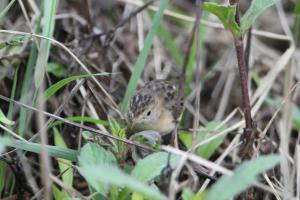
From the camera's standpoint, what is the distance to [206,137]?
123 inches

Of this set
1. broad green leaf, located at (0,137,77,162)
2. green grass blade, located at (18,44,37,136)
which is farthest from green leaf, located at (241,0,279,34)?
green grass blade, located at (18,44,37,136)

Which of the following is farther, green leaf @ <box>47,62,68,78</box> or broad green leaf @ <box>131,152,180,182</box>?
green leaf @ <box>47,62,68,78</box>

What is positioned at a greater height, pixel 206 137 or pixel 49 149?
pixel 49 149

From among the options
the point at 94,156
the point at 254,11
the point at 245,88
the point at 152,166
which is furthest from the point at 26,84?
the point at 254,11

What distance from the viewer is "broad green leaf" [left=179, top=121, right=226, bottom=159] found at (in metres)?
3.11

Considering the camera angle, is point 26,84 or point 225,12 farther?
point 26,84

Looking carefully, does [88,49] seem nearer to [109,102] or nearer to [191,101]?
[109,102]

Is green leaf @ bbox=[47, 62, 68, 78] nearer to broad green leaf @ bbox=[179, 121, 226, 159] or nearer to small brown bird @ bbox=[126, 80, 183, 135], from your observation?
small brown bird @ bbox=[126, 80, 183, 135]

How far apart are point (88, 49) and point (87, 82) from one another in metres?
0.56

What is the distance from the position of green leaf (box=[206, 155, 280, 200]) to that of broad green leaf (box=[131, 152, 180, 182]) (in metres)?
0.36

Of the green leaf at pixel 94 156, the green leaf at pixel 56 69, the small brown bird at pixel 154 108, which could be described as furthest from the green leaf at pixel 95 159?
the green leaf at pixel 56 69

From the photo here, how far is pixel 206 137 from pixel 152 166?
40.5 inches

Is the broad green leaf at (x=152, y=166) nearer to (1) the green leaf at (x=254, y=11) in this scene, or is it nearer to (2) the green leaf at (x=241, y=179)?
(2) the green leaf at (x=241, y=179)

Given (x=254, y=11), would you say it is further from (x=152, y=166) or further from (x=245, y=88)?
(x=152, y=166)
